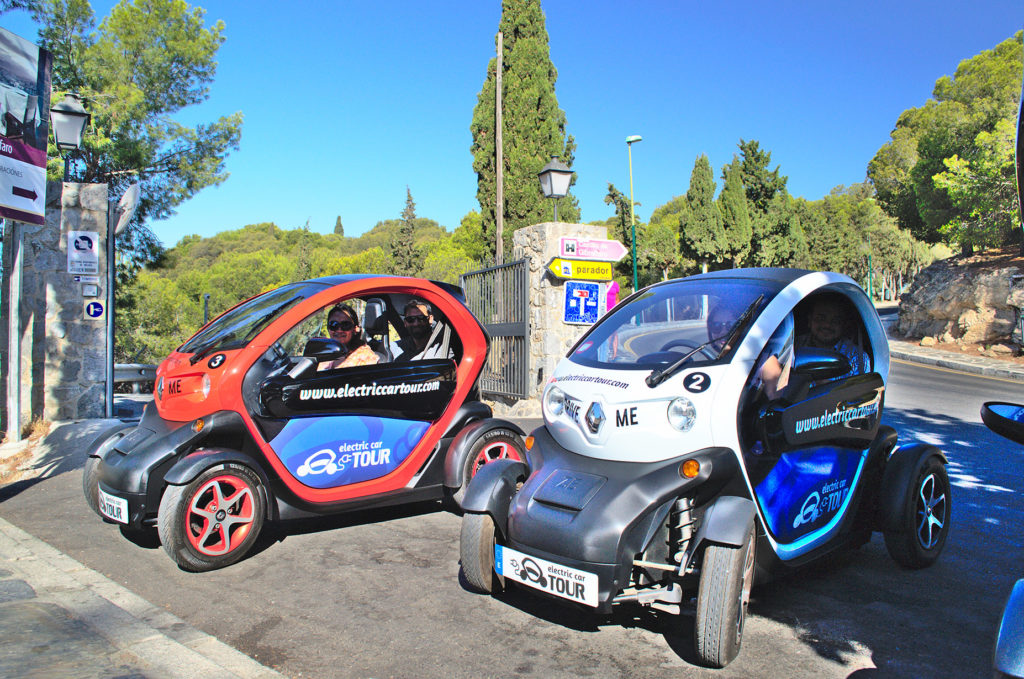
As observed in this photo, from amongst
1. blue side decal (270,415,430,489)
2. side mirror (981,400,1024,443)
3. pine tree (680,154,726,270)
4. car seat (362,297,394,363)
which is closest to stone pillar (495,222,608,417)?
car seat (362,297,394,363)

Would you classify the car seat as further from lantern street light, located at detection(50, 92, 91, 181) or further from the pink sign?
lantern street light, located at detection(50, 92, 91, 181)

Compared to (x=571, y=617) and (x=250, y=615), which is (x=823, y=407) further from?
(x=250, y=615)

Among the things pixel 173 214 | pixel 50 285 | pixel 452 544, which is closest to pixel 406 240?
pixel 173 214

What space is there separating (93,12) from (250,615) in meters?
20.4

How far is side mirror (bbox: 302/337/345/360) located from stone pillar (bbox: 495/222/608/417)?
5220 millimetres

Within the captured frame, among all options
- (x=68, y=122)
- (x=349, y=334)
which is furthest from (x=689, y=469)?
(x=68, y=122)

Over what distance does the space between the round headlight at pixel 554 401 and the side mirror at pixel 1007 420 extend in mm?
1961

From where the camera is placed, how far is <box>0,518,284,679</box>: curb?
115 inches

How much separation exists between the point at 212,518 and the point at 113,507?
1.97 ft

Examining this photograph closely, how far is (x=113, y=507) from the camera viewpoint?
4207 mm

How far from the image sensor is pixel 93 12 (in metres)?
18.8

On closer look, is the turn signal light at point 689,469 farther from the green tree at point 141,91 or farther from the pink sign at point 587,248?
the green tree at point 141,91

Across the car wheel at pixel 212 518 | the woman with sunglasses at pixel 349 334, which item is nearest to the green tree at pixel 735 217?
the woman with sunglasses at pixel 349 334

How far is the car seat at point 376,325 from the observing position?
5293mm
